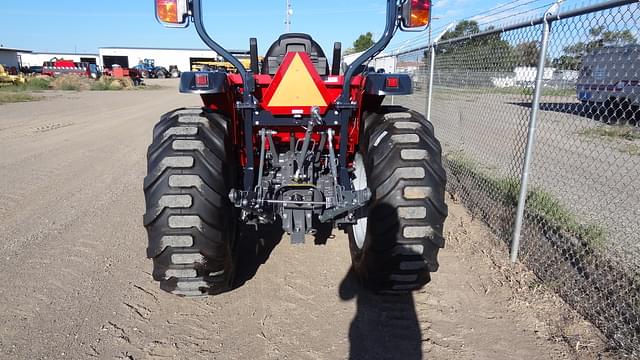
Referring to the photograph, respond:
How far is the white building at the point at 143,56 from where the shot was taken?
76000mm

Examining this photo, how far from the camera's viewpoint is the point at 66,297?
3.38m

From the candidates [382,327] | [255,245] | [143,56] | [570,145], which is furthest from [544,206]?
[143,56]

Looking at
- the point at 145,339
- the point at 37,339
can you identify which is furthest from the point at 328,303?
the point at 37,339

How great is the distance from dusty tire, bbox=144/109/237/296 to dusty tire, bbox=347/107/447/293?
103cm

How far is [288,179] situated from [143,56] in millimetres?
82302

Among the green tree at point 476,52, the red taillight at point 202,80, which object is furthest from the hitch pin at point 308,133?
the green tree at point 476,52

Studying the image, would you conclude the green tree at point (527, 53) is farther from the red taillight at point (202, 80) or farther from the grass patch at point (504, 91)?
the red taillight at point (202, 80)

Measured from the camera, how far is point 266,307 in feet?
10.9

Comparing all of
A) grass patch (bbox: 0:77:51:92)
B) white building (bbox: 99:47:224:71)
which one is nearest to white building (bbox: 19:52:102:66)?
white building (bbox: 99:47:224:71)

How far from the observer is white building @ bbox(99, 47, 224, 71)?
249ft

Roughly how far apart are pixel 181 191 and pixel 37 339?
1.32 m

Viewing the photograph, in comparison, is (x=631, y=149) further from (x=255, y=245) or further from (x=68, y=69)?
(x=68, y=69)

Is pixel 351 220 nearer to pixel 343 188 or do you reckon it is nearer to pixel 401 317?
pixel 343 188

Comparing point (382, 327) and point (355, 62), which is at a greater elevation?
point (355, 62)
